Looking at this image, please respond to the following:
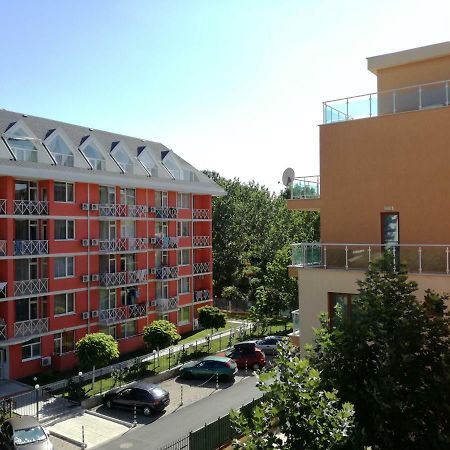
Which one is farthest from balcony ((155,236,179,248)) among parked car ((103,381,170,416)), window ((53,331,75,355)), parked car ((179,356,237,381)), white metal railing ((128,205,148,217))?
parked car ((103,381,170,416))

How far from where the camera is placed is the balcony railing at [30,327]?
25.7 m

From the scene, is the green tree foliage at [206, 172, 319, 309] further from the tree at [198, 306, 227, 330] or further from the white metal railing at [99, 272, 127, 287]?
the white metal railing at [99, 272, 127, 287]

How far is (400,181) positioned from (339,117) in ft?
8.57

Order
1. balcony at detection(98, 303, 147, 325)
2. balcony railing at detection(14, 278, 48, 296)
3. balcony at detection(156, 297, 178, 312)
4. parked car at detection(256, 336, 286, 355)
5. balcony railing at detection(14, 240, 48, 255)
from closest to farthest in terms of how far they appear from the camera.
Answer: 1. balcony railing at detection(14, 278, 48, 296)
2. balcony railing at detection(14, 240, 48, 255)
3. balcony at detection(98, 303, 147, 325)
4. parked car at detection(256, 336, 286, 355)
5. balcony at detection(156, 297, 178, 312)

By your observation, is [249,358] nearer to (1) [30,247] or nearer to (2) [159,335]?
(2) [159,335]

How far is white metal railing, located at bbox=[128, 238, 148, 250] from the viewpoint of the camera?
32.2 metres

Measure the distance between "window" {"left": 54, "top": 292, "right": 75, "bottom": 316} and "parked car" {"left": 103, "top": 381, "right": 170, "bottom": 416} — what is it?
293 inches

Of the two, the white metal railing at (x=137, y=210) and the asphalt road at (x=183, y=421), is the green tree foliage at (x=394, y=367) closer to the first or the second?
the asphalt road at (x=183, y=421)

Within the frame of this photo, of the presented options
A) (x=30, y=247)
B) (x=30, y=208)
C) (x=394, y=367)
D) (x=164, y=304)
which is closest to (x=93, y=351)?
(x=30, y=247)

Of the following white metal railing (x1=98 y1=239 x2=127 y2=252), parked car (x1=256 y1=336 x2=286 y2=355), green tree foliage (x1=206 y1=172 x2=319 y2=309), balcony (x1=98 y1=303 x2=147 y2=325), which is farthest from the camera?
green tree foliage (x1=206 y1=172 x2=319 y2=309)

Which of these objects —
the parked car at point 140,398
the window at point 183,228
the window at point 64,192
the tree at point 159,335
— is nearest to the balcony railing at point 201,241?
the window at point 183,228

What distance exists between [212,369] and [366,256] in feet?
53.1

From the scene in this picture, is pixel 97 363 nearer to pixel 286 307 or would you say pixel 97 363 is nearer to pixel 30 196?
pixel 30 196

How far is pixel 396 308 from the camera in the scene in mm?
8930
